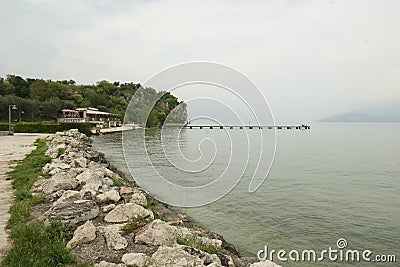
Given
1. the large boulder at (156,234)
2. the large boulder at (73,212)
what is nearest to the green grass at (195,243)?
the large boulder at (156,234)

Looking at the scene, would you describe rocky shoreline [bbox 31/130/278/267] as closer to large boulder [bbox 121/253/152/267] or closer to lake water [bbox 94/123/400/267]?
large boulder [bbox 121/253/152/267]

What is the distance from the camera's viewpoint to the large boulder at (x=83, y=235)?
5.30 meters

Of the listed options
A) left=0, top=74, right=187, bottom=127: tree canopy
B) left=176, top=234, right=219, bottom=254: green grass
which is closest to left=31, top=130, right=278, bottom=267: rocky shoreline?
left=176, top=234, right=219, bottom=254: green grass

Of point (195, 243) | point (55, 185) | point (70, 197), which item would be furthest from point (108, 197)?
point (195, 243)

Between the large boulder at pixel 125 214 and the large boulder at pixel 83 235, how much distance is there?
86 cm

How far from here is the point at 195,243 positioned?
5512 mm

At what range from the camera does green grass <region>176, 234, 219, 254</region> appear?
5344 mm

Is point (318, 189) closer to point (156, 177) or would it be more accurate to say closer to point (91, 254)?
point (156, 177)

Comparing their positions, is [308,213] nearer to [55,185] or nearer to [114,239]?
[114,239]

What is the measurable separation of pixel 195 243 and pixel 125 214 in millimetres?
1827

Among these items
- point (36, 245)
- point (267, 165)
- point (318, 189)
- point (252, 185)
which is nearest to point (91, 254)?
point (36, 245)

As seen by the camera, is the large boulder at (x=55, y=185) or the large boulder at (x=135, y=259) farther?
the large boulder at (x=55, y=185)

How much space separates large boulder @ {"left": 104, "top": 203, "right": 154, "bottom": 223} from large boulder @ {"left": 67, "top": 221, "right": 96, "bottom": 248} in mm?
863

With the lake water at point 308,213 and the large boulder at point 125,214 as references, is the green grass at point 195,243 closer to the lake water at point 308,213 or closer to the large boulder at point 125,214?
the large boulder at point 125,214
